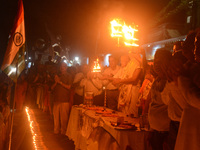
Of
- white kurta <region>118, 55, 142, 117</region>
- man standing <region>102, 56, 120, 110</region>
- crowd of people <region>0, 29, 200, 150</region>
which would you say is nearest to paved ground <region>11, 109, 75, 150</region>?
crowd of people <region>0, 29, 200, 150</region>

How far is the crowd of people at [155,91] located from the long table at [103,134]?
395 millimetres

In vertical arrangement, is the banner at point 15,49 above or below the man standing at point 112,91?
above

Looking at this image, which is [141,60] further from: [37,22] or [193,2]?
[37,22]

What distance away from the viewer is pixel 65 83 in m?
7.56

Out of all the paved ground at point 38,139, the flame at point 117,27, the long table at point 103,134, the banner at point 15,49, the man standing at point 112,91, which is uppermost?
the flame at point 117,27

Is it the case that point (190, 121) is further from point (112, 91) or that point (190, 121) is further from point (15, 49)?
point (112, 91)

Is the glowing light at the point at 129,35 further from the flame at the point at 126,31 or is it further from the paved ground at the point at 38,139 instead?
the paved ground at the point at 38,139

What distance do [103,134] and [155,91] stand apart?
4.72 feet

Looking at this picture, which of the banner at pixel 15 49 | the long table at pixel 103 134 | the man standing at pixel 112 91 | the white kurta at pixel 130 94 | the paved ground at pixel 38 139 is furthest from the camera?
the man standing at pixel 112 91

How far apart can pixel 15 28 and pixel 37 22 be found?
23.2 meters

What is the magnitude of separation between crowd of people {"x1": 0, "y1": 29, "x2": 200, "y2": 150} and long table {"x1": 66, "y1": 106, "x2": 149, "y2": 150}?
395 mm

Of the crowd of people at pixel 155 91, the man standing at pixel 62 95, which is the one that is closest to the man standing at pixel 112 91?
the crowd of people at pixel 155 91

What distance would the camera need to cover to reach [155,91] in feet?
10.4

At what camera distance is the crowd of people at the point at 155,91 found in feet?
6.68
